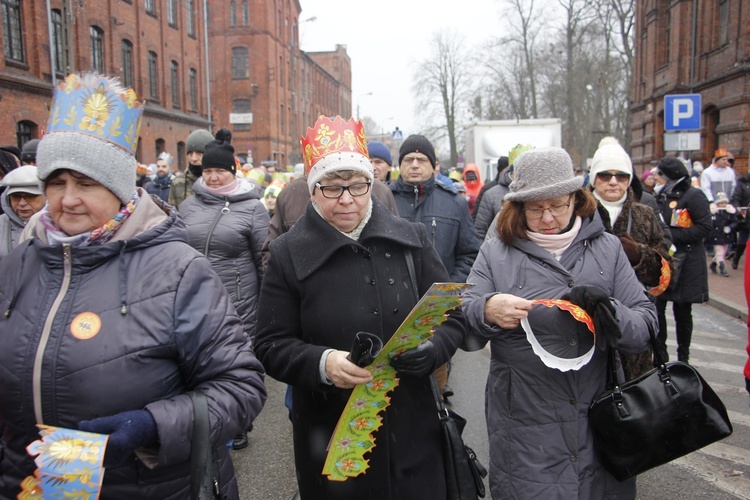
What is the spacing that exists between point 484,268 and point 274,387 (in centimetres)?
414

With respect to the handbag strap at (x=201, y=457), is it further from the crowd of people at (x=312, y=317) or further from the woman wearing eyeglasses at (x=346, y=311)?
the woman wearing eyeglasses at (x=346, y=311)

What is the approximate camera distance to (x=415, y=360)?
235cm

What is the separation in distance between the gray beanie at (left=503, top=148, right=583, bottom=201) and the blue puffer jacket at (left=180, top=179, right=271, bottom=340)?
2667 millimetres

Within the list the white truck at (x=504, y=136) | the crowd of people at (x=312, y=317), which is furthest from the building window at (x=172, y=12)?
the crowd of people at (x=312, y=317)

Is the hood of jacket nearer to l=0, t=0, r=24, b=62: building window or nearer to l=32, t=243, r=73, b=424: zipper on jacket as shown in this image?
l=32, t=243, r=73, b=424: zipper on jacket

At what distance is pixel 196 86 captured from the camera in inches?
1321

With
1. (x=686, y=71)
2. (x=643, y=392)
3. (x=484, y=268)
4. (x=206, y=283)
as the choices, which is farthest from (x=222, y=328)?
(x=686, y=71)

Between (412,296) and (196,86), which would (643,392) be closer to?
(412,296)

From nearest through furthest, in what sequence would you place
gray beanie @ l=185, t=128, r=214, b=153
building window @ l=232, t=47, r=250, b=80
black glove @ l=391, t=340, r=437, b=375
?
black glove @ l=391, t=340, r=437, b=375, gray beanie @ l=185, t=128, r=214, b=153, building window @ l=232, t=47, r=250, b=80

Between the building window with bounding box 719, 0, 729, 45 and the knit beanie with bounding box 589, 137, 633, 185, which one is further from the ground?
the building window with bounding box 719, 0, 729, 45

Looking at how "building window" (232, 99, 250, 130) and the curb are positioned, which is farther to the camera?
"building window" (232, 99, 250, 130)

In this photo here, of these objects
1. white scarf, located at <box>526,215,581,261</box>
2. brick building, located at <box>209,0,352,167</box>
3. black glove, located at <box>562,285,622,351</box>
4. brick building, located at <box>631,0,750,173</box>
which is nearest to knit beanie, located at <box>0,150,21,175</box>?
white scarf, located at <box>526,215,581,261</box>

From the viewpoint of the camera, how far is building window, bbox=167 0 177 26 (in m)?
30.4

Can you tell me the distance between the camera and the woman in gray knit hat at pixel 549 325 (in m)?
2.69
